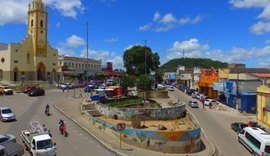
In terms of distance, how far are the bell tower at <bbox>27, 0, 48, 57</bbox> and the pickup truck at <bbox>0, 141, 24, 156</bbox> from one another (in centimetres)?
6181

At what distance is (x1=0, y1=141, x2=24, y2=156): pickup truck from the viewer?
2105 centimetres

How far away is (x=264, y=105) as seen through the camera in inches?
1727

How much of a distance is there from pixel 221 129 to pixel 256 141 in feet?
34.4

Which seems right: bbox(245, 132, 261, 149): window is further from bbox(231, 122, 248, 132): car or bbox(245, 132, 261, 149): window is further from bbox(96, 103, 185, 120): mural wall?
bbox(96, 103, 185, 120): mural wall

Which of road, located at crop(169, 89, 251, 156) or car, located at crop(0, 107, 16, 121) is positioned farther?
car, located at crop(0, 107, 16, 121)

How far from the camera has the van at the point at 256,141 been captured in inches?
1121

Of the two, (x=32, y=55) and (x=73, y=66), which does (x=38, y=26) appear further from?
(x=73, y=66)

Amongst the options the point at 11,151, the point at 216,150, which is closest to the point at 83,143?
the point at 11,151

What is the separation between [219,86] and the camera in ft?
212

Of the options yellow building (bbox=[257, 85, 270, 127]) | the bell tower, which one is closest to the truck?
yellow building (bbox=[257, 85, 270, 127])

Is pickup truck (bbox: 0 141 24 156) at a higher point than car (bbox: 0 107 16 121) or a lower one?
lower

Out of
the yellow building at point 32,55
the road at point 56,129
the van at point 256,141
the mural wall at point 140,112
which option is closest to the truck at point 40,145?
the road at point 56,129

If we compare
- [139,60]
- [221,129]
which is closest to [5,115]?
[221,129]

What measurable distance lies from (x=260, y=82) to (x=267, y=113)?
12.0m
